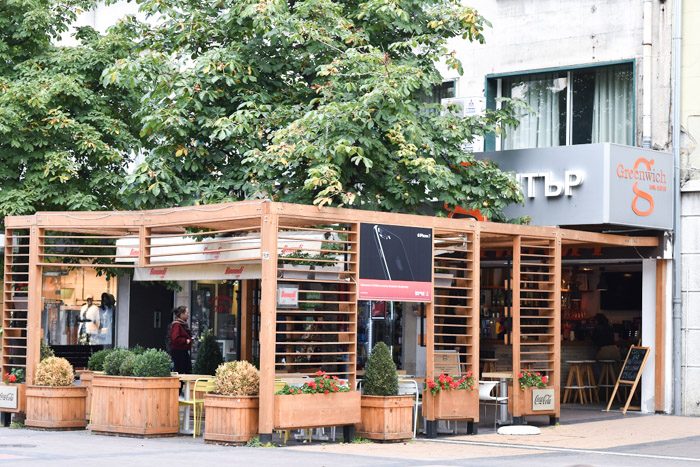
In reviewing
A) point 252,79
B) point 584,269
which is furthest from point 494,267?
point 252,79

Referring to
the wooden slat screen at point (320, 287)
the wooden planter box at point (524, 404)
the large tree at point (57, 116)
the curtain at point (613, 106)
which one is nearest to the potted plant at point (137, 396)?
the wooden slat screen at point (320, 287)

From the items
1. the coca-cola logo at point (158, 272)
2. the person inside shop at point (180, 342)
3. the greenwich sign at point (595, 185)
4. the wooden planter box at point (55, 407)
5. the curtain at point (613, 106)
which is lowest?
the wooden planter box at point (55, 407)

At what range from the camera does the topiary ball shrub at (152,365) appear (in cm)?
1634

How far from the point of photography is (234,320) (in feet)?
88.9

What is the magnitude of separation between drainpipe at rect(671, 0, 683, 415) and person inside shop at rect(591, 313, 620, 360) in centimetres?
324

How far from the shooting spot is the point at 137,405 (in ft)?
53.5

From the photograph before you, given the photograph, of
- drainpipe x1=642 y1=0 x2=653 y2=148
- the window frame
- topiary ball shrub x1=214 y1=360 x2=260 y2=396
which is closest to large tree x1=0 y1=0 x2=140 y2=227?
the window frame

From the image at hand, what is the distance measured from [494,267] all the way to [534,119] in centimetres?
334

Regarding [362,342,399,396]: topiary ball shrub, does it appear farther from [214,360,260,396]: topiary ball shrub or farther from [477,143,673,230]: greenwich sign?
[477,143,673,230]: greenwich sign

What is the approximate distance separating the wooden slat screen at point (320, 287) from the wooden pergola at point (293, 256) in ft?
0.09

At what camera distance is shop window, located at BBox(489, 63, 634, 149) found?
2169cm

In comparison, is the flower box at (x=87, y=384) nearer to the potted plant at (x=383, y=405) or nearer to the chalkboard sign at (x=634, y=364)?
the potted plant at (x=383, y=405)

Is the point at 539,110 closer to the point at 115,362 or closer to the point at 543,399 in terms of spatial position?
the point at 543,399

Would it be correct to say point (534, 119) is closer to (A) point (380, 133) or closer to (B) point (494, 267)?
(B) point (494, 267)
